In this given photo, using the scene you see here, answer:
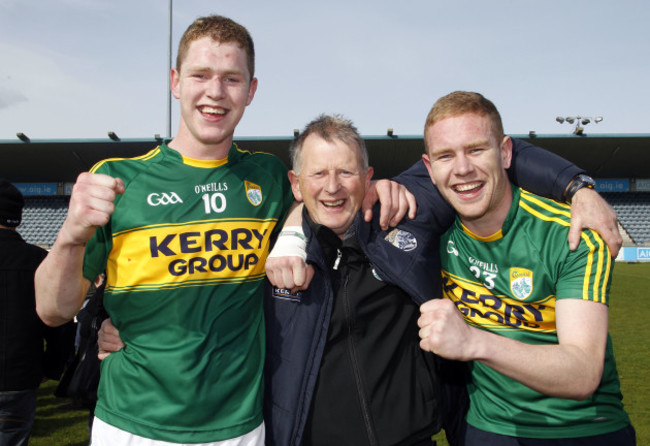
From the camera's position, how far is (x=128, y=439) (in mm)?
1970

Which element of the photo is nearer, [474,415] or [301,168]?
[301,168]

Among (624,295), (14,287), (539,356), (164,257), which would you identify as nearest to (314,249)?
(164,257)

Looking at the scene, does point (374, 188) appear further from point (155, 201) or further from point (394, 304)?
point (155, 201)

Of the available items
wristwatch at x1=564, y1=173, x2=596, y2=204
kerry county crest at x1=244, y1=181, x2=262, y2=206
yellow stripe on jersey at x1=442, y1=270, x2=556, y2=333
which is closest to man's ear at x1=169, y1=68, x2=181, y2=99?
kerry county crest at x1=244, y1=181, x2=262, y2=206

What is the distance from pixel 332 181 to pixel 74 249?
110 centimetres

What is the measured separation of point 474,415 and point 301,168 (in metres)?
1.54

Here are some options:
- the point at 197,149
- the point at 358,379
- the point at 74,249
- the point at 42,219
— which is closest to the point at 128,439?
the point at 74,249

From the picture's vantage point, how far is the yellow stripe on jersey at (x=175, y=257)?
2014mm

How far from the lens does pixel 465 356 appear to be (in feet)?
5.21

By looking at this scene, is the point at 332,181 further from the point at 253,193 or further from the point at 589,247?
the point at 589,247

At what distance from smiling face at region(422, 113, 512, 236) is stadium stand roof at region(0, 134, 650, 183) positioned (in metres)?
19.4

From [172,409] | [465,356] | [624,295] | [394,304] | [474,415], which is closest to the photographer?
[465,356]

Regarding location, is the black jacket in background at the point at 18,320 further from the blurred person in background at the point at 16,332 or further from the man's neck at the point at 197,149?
the man's neck at the point at 197,149

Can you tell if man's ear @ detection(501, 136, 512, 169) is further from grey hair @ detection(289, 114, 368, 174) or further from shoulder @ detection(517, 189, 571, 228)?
grey hair @ detection(289, 114, 368, 174)
